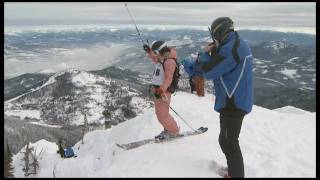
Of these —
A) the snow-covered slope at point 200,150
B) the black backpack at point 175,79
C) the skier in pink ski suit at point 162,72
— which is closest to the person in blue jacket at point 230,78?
the snow-covered slope at point 200,150

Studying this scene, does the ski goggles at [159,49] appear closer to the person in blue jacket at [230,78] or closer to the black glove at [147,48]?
the black glove at [147,48]

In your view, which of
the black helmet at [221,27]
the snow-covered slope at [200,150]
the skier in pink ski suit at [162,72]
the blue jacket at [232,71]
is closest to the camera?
the blue jacket at [232,71]

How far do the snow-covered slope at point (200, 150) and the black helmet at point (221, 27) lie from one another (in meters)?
3.05

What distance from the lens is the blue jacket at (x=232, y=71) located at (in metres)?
8.07

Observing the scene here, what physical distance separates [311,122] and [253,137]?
13.7 feet

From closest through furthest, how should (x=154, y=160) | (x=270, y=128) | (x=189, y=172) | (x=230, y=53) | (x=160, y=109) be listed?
(x=230, y=53) → (x=189, y=172) → (x=154, y=160) → (x=160, y=109) → (x=270, y=128)

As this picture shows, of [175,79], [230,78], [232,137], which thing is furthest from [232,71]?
[175,79]

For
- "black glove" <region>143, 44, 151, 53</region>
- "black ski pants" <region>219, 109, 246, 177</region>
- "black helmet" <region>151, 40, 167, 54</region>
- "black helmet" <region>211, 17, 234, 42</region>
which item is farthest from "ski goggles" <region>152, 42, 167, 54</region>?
"black ski pants" <region>219, 109, 246, 177</region>

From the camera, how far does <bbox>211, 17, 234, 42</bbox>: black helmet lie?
8.36m

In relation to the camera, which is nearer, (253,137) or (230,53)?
(230,53)

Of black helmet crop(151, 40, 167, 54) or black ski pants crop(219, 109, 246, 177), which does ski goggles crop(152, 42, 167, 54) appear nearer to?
black helmet crop(151, 40, 167, 54)

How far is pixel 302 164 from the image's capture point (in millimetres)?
10852

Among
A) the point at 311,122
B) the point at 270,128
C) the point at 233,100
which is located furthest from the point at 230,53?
the point at 311,122

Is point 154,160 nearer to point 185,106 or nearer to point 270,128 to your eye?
point 270,128
